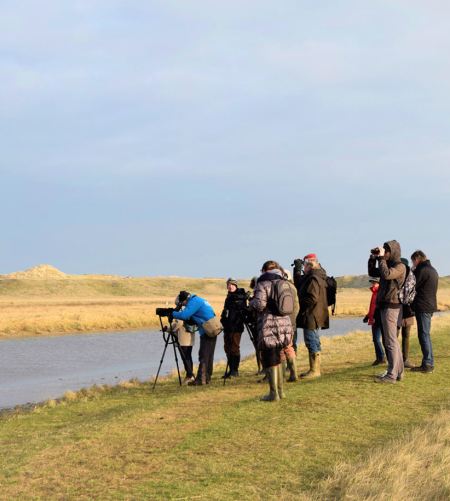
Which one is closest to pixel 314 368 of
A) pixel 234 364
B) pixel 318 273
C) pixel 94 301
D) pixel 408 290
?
pixel 318 273

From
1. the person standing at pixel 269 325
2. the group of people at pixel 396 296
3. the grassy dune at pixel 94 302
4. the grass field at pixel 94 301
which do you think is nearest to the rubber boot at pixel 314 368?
the group of people at pixel 396 296

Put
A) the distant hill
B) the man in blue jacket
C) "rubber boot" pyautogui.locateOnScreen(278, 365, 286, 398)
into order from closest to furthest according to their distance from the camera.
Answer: "rubber boot" pyautogui.locateOnScreen(278, 365, 286, 398) < the man in blue jacket < the distant hill

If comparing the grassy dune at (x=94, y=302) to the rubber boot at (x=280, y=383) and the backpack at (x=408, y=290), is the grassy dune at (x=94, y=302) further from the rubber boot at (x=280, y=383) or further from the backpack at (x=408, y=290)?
the backpack at (x=408, y=290)

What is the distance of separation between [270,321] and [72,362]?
565 inches

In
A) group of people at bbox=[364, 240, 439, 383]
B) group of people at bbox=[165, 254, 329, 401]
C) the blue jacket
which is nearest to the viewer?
group of people at bbox=[165, 254, 329, 401]

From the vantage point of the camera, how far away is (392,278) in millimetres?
8664

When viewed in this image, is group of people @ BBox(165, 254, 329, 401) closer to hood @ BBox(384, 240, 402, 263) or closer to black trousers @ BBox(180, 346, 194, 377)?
black trousers @ BBox(180, 346, 194, 377)

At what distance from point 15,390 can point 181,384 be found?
5.75 metres

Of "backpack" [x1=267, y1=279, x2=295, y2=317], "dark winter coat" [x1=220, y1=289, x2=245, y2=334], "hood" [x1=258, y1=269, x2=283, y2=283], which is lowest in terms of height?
"dark winter coat" [x1=220, y1=289, x2=245, y2=334]

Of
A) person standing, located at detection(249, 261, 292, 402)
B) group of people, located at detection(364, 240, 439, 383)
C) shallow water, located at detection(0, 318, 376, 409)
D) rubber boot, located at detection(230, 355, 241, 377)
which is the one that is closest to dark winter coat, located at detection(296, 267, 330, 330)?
group of people, located at detection(364, 240, 439, 383)

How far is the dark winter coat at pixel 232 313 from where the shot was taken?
11.1 metres

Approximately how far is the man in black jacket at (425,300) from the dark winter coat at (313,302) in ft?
5.91

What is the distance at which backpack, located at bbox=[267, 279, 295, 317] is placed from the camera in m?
7.74

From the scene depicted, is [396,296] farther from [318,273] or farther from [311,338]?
[311,338]
